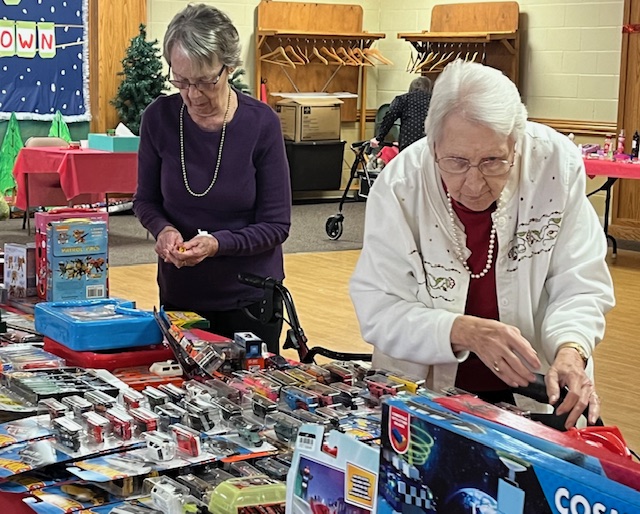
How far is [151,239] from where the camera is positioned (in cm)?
948

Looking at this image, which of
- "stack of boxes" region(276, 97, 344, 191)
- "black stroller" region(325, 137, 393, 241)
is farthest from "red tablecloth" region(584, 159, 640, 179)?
"stack of boxes" region(276, 97, 344, 191)

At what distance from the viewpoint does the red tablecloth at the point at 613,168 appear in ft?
26.8

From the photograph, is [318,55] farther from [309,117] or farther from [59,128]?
[59,128]

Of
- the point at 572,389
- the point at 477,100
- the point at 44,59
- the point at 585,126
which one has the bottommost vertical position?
the point at 572,389

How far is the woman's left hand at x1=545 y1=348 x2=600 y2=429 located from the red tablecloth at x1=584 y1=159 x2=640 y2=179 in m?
6.38

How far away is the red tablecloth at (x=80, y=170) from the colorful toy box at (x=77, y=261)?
5.39 meters

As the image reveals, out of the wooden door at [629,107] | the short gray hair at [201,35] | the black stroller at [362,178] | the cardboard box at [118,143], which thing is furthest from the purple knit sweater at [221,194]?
the wooden door at [629,107]

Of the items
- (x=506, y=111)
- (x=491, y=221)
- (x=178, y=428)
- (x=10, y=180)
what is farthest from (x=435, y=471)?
(x=10, y=180)

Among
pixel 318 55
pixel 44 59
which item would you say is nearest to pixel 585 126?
pixel 318 55

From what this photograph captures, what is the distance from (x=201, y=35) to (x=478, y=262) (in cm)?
100

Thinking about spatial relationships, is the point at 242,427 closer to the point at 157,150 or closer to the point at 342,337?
the point at 157,150

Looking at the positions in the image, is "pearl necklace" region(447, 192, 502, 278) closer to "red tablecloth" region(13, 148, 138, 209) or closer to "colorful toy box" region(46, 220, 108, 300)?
"colorful toy box" region(46, 220, 108, 300)

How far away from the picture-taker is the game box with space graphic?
3.43 ft

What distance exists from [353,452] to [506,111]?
3.09 ft
